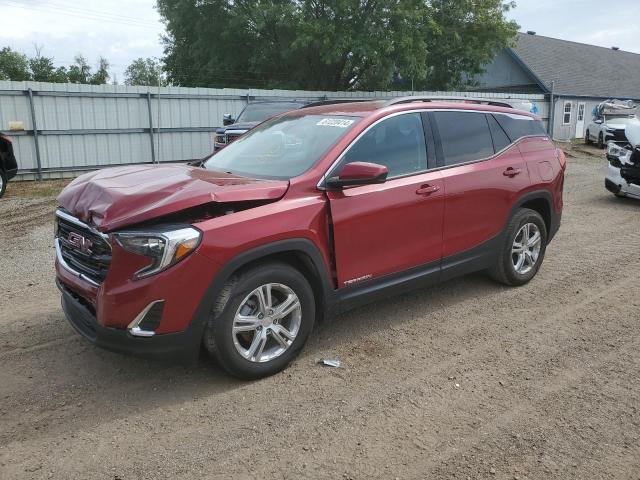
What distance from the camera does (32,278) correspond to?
603cm

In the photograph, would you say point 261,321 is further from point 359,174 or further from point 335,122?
point 335,122

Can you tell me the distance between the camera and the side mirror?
3791 mm

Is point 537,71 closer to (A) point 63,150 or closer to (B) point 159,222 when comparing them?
(A) point 63,150

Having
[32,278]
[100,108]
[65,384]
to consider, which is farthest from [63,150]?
[65,384]

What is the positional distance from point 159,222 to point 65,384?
4.36 ft

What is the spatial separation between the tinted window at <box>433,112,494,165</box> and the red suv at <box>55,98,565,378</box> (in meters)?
0.01

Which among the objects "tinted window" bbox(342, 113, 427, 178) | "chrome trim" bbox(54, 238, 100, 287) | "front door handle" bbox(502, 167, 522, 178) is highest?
"tinted window" bbox(342, 113, 427, 178)

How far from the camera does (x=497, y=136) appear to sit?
17.4 ft

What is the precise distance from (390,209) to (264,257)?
3.62 ft

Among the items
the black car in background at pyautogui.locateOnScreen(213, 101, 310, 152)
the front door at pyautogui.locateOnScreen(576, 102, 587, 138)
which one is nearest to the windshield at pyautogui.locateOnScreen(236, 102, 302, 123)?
the black car in background at pyautogui.locateOnScreen(213, 101, 310, 152)

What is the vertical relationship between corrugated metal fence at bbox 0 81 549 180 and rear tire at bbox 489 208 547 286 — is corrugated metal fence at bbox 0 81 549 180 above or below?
above

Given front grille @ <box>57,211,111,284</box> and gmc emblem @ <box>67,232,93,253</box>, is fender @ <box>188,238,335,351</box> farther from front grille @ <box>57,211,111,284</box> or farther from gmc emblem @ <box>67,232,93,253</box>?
gmc emblem @ <box>67,232,93,253</box>

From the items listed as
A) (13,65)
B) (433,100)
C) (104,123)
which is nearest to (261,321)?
(433,100)

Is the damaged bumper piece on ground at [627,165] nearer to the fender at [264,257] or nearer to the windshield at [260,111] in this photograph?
the windshield at [260,111]
